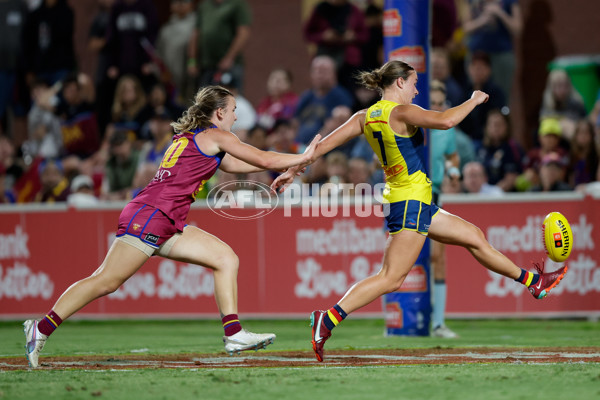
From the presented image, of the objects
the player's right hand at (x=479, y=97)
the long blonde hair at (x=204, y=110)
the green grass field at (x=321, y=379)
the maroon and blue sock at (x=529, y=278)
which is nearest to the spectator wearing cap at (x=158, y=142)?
the green grass field at (x=321, y=379)

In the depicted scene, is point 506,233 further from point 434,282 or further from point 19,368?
point 19,368

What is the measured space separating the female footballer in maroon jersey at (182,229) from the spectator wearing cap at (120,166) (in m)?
7.90

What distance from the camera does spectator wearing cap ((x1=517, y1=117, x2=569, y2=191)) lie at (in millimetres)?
13906

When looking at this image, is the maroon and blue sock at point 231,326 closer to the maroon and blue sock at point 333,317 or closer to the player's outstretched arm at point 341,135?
the maroon and blue sock at point 333,317

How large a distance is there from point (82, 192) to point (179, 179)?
7809 mm

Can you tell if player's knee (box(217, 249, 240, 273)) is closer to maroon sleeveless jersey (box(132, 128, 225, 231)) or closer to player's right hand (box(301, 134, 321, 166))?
maroon sleeveless jersey (box(132, 128, 225, 231))

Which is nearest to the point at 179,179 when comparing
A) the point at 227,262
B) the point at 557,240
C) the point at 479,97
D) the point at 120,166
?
the point at 227,262

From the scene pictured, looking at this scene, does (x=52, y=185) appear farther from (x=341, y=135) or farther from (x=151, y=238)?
(x=341, y=135)

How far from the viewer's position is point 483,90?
15008 millimetres

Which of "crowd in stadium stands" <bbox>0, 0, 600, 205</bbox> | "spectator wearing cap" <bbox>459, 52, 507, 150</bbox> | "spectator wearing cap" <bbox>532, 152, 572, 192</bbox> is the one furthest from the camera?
"spectator wearing cap" <bbox>459, 52, 507, 150</bbox>

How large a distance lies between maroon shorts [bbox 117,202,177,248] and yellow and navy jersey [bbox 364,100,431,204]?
1789 mm

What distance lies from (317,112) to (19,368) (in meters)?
8.78

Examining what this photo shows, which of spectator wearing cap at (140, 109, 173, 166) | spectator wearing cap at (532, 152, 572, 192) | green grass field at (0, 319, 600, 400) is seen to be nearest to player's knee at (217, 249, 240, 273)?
green grass field at (0, 319, 600, 400)

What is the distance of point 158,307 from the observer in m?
13.8
